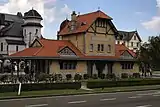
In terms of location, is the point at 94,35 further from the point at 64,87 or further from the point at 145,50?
Result: the point at 64,87

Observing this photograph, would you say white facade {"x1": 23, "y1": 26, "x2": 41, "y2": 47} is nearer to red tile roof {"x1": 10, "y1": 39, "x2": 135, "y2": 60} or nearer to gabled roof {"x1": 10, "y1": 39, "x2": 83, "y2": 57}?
red tile roof {"x1": 10, "y1": 39, "x2": 135, "y2": 60}

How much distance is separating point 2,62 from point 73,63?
2601cm

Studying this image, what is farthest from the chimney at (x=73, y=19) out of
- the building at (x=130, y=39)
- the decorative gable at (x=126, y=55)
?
the building at (x=130, y=39)

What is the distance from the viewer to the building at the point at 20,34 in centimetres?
7706

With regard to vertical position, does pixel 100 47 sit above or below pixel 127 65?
above

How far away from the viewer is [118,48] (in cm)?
6231

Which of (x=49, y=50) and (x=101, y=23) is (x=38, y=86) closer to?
(x=49, y=50)

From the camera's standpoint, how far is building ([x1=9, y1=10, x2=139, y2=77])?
48719mm

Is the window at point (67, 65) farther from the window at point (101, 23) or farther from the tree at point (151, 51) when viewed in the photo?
the tree at point (151, 51)

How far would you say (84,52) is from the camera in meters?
53.2

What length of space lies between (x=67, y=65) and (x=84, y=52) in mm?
4457

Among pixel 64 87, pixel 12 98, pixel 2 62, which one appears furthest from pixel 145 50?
pixel 2 62

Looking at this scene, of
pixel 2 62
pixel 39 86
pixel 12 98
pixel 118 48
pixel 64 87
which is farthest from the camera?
pixel 2 62

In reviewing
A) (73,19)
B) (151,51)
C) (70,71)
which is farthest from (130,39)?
(70,71)
